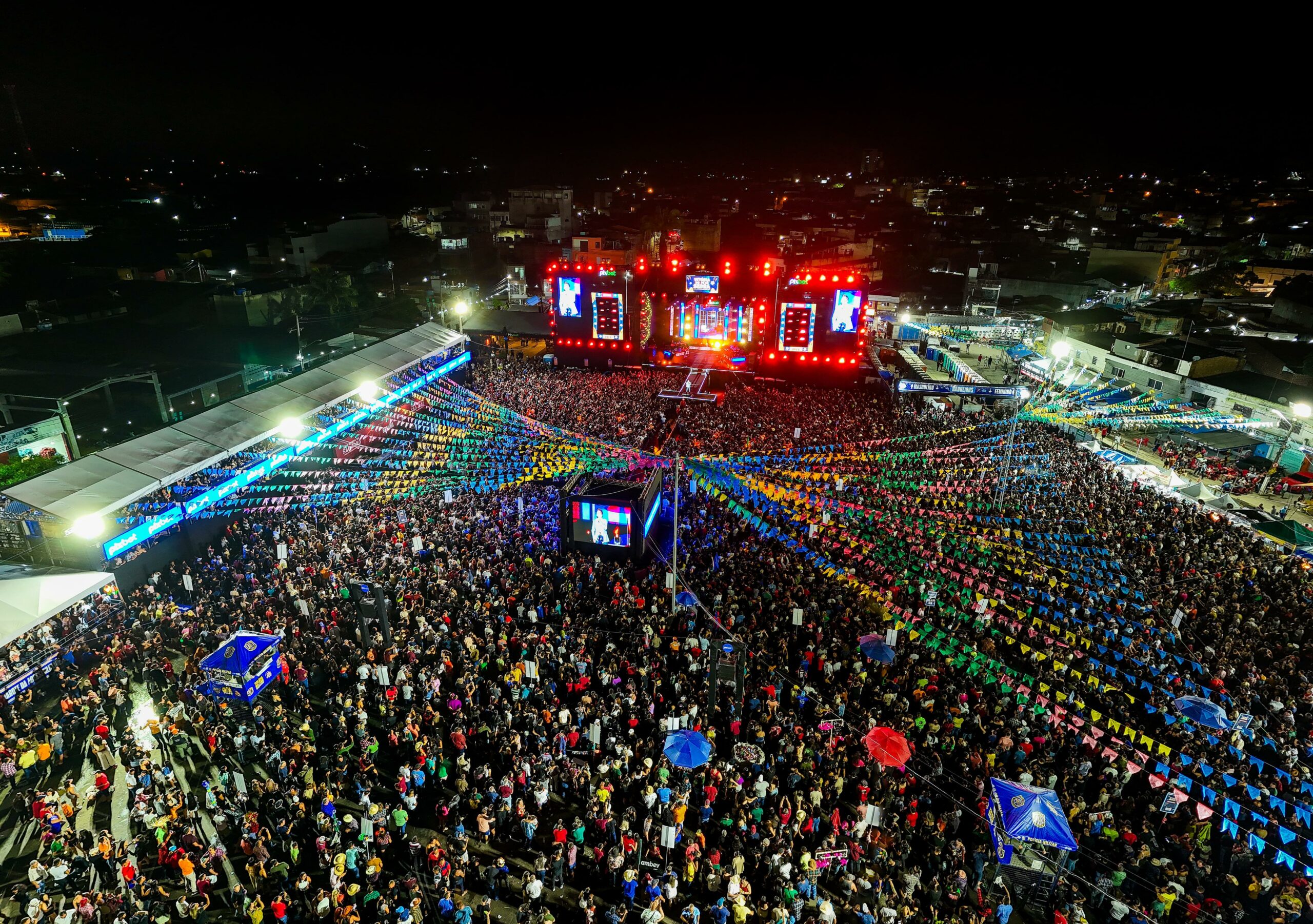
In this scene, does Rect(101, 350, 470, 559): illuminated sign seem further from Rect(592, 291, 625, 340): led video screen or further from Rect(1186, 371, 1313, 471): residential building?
Rect(1186, 371, 1313, 471): residential building

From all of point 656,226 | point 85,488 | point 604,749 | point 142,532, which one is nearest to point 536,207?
point 656,226

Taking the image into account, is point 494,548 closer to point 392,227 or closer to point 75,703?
point 75,703

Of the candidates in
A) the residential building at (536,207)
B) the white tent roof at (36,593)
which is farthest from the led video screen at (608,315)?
the residential building at (536,207)

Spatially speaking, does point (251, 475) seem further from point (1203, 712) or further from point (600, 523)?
point (1203, 712)

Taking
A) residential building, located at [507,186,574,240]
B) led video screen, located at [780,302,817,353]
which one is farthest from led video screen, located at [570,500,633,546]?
residential building, located at [507,186,574,240]

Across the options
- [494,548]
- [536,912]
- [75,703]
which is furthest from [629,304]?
[536,912]
